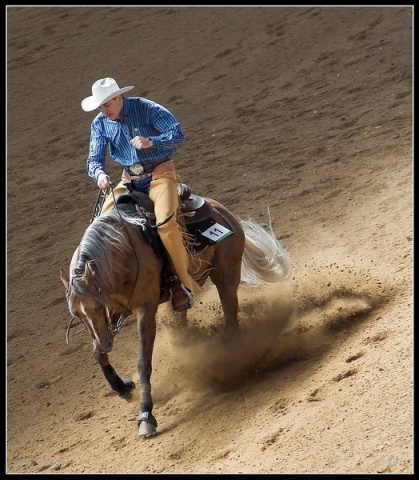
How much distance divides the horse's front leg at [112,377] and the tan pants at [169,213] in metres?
0.79

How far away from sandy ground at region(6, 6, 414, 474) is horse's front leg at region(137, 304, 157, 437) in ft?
0.32

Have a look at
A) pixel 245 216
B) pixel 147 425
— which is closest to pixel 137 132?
pixel 147 425

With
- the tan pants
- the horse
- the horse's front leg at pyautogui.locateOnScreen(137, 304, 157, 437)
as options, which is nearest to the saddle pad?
the horse

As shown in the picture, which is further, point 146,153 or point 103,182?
point 146,153

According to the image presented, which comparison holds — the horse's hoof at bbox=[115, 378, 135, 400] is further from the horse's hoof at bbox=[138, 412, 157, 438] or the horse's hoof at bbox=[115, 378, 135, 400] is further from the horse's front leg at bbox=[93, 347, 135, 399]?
the horse's hoof at bbox=[138, 412, 157, 438]

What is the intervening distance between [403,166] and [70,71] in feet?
22.8

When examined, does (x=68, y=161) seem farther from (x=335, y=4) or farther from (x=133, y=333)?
(x=335, y=4)

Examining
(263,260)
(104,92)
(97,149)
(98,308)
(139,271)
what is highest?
(104,92)

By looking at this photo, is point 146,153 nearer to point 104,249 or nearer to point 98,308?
point 104,249

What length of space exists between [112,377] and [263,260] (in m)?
1.86

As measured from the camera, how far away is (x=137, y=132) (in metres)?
6.48

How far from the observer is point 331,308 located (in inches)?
289

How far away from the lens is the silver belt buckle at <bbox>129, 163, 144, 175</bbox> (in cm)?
659

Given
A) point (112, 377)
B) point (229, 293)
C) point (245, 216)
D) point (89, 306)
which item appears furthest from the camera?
point (245, 216)
